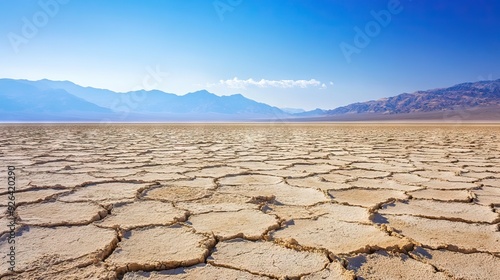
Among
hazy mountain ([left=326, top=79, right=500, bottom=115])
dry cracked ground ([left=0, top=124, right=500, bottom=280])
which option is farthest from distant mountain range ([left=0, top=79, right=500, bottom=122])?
dry cracked ground ([left=0, top=124, right=500, bottom=280])

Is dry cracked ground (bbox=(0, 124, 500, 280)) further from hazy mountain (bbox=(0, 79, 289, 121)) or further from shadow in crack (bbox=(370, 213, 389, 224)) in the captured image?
hazy mountain (bbox=(0, 79, 289, 121))

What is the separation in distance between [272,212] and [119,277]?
0.73 meters

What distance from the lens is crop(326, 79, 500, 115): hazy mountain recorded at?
54812 millimetres

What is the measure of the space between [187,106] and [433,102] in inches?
3018

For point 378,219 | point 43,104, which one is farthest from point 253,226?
point 43,104

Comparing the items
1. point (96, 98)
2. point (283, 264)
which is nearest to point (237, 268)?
point (283, 264)

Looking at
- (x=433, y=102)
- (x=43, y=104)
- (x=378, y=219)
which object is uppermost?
(x=43, y=104)

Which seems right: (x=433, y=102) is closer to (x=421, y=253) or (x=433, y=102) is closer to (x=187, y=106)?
(x=421, y=253)

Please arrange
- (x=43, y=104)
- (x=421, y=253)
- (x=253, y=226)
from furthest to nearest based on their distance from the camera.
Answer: (x=43, y=104) < (x=253, y=226) < (x=421, y=253)

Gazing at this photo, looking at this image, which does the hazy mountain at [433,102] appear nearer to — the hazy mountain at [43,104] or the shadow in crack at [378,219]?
the hazy mountain at [43,104]

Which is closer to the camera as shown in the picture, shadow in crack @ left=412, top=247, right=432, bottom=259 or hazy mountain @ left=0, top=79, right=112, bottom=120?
shadow in crack @ left=412, top=247, right=432, bottom=259

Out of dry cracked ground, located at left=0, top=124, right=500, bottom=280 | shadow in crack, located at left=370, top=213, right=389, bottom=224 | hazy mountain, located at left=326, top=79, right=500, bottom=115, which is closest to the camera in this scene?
dry cracked ground, located at left=0, top=124, right=500, bottom=280

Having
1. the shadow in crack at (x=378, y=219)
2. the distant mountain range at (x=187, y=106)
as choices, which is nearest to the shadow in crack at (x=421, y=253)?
the shadow in crack at (x=378, y=219)

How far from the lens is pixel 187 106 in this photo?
373ft
